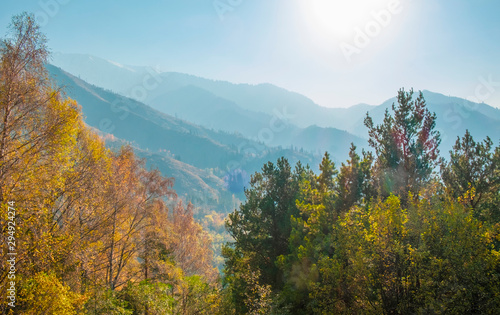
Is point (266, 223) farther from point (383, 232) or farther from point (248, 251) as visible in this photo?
point (383, 232)

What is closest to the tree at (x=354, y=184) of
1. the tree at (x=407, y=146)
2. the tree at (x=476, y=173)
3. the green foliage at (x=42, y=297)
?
the tree at (x=407, y=146)

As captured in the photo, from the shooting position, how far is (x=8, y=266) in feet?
31.3

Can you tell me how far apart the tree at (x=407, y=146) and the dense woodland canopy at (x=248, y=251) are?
0.34 ft

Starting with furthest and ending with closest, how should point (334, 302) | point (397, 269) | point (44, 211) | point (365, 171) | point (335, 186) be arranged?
point (335, 186) → point (365, 171) → point (334, 302) → point (397, 269) → point (44, 211)

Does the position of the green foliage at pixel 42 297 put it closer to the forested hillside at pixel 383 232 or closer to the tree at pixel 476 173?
the forested hillside at pixel 383 232

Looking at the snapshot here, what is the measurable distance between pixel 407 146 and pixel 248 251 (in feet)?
54.6

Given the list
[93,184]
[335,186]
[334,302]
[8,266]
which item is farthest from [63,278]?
[335,186]

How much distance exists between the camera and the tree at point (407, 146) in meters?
22.8

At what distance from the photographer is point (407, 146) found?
944 inches

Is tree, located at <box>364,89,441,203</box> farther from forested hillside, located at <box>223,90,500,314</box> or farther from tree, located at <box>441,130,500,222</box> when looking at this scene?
tree, located at <box>441,130,500,222</box>

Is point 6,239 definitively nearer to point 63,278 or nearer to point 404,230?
point 63,278

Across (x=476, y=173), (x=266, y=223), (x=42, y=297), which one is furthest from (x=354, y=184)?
(x=42, y=297)

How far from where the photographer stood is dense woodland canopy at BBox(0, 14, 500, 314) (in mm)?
10133

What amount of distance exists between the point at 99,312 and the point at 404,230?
1338 cm
